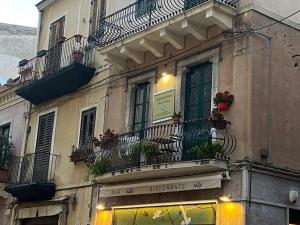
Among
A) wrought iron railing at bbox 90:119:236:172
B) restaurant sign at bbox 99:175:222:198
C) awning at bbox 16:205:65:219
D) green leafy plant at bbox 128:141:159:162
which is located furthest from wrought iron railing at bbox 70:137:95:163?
green leafy plant at bbox 128:141:159:162

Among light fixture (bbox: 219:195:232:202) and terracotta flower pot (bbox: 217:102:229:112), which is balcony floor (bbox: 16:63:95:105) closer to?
terracotta flower pot (bbox: 217:102:229:112)

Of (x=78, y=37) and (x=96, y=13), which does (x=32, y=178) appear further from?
(x=96, y=13)

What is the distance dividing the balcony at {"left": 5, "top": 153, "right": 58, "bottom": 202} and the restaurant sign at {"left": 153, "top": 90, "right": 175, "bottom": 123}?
15.0 ft

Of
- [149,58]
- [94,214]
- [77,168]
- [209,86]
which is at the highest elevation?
[149,58]

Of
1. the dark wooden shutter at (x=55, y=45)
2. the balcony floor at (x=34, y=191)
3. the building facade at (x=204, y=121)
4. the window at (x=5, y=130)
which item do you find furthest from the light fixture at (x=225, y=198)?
the window at (x=5, y=130)

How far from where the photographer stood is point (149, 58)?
15062mm

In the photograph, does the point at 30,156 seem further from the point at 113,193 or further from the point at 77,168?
the point at 113,193

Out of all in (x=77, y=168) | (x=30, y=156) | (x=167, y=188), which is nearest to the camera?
(x=167, y=188)

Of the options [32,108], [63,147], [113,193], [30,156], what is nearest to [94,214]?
[113,193]

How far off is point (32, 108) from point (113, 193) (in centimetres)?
615

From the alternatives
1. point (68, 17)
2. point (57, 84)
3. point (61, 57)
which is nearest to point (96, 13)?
point (68, 17)

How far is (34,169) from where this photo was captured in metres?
18.1

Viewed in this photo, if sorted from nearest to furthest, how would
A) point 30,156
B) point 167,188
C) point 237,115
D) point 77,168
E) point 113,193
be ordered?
1. point 237,115
2. point 167,188
3. point 113,193
4. point 77,168
5. point 30,156

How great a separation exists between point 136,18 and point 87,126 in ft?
11.5
